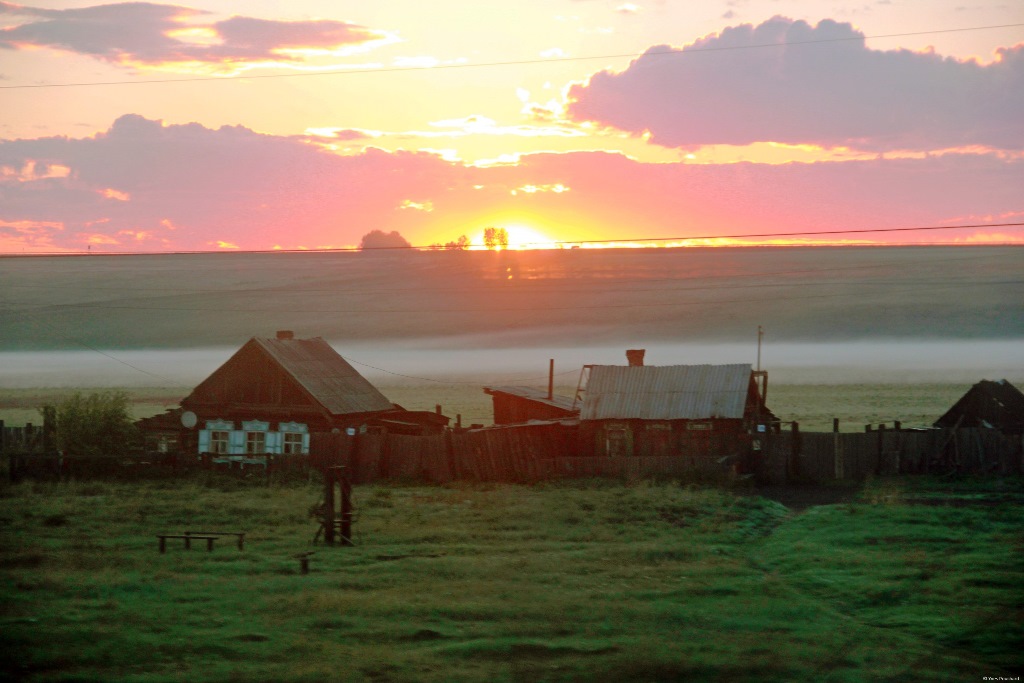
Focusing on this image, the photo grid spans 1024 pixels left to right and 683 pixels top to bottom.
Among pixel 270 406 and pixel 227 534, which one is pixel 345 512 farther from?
pixel 270 406

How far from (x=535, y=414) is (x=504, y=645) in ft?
110

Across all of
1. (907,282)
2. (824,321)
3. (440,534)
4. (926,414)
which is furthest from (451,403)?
(907,282)

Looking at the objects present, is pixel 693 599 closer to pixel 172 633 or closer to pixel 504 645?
pixel 504 645

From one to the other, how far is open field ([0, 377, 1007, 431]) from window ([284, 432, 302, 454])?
21.8m

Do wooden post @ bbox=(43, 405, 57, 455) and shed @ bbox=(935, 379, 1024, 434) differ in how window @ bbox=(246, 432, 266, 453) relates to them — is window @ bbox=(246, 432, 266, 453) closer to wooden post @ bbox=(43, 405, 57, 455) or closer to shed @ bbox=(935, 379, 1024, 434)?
wooden post @ bbox=(43, 405, 57, 455)

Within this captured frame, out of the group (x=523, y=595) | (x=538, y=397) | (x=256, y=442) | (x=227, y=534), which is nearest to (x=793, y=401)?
(x=538, y=397)

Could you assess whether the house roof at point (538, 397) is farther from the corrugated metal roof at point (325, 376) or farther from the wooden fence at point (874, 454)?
the wooden fence at point (874, 454)

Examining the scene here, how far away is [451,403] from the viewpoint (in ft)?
276

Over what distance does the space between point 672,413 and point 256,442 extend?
16151mm

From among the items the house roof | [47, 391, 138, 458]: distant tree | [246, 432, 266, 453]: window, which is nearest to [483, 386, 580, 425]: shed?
the house roof

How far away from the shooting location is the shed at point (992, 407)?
3919cm

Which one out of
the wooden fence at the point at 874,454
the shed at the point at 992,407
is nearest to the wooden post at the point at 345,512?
the wooden fence at the point at 874,454

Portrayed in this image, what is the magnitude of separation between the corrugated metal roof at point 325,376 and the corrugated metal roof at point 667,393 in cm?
947

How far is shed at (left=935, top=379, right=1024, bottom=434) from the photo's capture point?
3919cm
